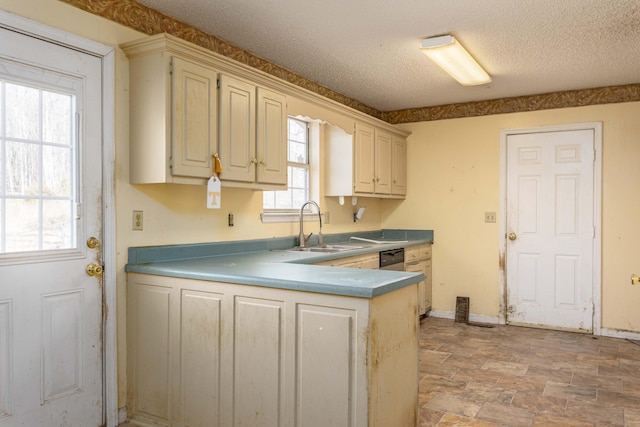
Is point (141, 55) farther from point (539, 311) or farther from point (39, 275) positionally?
point (539, 311)

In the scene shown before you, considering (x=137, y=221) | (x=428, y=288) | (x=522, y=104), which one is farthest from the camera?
(x=428, y=288)

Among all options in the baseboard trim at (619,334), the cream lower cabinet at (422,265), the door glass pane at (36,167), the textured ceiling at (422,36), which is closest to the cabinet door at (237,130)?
the textured ceiling at (422,36)

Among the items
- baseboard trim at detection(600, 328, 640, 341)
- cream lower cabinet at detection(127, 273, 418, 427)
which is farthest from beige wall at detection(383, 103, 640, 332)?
cream lower cabinet at detection(127, 273, 418, 427)

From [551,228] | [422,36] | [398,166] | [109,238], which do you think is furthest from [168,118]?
[551,228]

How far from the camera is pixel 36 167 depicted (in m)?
2.45

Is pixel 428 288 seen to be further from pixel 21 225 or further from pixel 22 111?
pixel 22 111

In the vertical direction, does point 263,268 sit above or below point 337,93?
below

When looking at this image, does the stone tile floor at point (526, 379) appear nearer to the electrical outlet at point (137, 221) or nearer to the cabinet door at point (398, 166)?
the electrical outlet at point (137, 221)

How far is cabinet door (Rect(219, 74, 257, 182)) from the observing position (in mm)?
3035

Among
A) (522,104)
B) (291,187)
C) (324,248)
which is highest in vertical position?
(522,104)

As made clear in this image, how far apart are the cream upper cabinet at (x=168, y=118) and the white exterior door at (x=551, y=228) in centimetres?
366

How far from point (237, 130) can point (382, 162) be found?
98.1 inches

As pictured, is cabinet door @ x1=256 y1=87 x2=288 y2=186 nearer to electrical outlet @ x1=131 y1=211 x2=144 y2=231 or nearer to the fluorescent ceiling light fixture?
electrical outlet @ x1=131 y1=211 x2=144 y2=231

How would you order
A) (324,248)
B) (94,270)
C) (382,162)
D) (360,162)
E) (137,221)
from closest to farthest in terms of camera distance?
(94,270) < (137,221) < (324,248) < (360,162) < (382,162)
